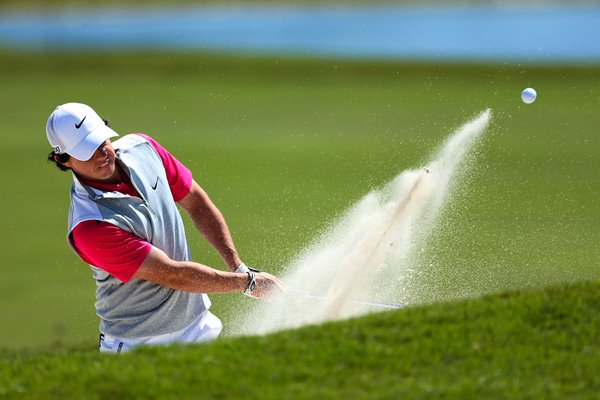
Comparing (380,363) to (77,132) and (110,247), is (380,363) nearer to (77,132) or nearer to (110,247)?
(110,247)

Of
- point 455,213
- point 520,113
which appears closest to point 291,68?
point 520,113

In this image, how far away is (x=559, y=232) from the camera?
8.91 m

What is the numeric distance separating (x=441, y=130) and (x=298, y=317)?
878 cm

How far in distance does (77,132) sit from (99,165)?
20 cm

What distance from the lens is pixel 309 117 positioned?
54.6 ft

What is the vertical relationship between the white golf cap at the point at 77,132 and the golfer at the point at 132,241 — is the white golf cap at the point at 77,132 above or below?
above

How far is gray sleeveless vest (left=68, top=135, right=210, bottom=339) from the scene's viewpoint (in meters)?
4.97

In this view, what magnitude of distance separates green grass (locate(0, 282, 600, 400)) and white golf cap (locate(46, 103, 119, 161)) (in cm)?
104

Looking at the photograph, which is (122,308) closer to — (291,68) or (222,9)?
(291,68)

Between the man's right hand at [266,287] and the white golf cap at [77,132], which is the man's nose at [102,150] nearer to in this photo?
the white golf cap at [77,132]

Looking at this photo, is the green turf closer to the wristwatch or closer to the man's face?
the wristwatch

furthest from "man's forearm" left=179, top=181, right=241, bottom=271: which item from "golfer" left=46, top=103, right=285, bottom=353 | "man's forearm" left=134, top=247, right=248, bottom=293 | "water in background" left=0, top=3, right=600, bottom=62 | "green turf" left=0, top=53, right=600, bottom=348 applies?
"water in background" left=0, top=3, right=600, bottom=62

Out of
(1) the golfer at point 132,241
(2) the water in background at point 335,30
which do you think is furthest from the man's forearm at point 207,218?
(2) the water in background at point 335,30

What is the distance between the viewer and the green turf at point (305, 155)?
8.19 m
